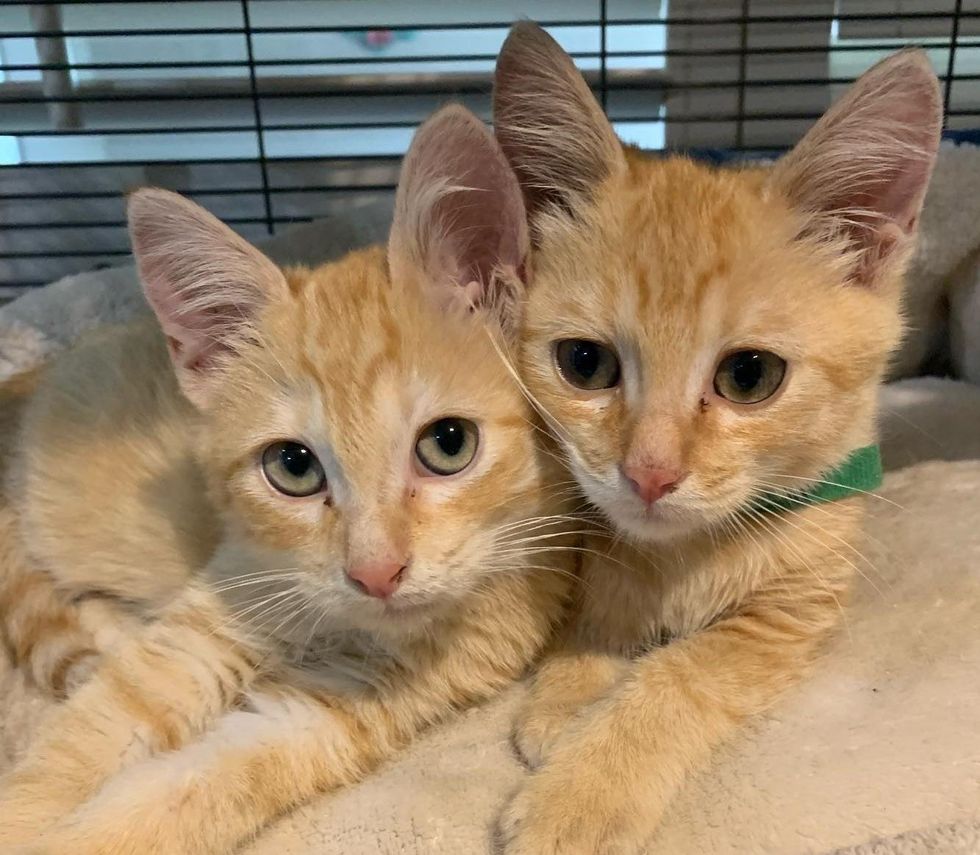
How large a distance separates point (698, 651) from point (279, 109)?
1725mm

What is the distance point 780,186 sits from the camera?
3.12 feet

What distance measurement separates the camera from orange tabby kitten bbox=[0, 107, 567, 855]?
2.77 ft

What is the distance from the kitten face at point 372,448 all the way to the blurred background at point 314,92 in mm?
1147

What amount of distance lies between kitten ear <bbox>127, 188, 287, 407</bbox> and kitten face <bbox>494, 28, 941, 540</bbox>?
30 cm

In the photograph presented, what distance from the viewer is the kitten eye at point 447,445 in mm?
870

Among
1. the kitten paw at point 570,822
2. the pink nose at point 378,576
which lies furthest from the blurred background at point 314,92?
the kitten paw at point 570,822

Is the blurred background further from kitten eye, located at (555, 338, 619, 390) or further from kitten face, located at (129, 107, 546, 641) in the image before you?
kitten eye, located at (555, 338, 619, 390)

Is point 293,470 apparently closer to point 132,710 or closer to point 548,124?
point 132,710

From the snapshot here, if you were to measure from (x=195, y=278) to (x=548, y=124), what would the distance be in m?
0.41

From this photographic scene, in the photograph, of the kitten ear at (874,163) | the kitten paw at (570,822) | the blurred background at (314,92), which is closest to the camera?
the kitten paw at (570,822)

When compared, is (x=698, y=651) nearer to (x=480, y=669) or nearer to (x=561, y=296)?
(x=480, y=669)

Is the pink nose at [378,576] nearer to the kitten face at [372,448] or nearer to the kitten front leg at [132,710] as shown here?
the kitten face at [372,448]

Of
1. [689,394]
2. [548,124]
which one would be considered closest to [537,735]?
[689,394]

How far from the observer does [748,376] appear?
0.88 metres
